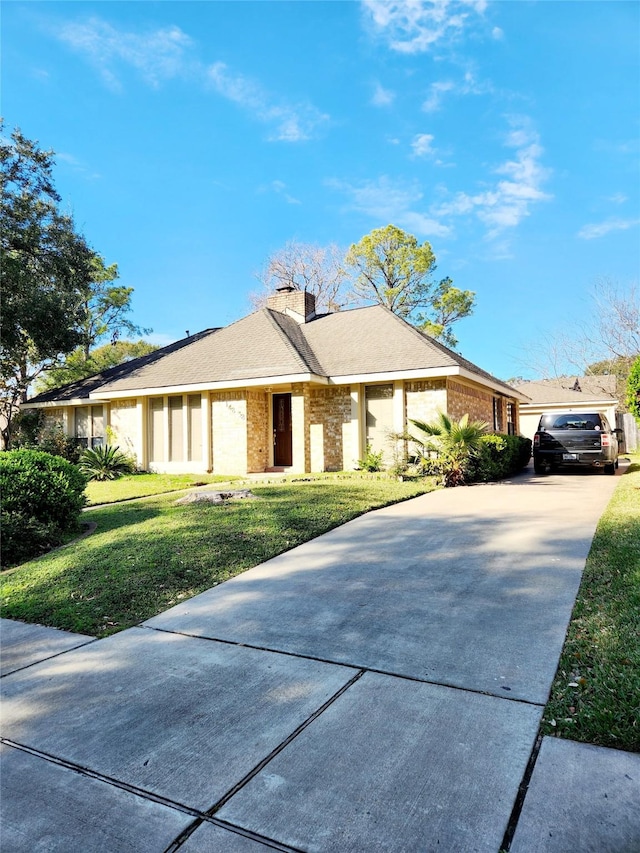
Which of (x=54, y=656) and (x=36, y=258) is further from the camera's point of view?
(x=36, y=258)

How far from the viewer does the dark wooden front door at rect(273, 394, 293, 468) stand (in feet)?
51.7

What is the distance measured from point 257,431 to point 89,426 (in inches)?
296

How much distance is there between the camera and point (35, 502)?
22.0 feet

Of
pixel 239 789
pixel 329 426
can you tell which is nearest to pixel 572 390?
pixel 329 426

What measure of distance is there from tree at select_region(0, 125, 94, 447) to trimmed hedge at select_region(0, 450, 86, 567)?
13492mm

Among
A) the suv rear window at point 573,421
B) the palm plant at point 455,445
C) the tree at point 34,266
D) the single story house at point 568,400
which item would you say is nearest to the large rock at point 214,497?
the palm plant at point 455,445

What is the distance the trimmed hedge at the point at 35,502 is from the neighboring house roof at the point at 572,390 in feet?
80.0

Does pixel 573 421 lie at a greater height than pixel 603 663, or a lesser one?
greater

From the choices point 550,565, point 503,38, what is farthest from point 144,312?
point 550,565

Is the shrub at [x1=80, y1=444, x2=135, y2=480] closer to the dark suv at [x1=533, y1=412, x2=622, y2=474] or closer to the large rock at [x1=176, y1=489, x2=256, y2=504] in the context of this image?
the large rock at [x1=176, y1=489, x2=256, y2=504]

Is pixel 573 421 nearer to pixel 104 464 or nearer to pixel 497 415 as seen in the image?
pixel 497 415

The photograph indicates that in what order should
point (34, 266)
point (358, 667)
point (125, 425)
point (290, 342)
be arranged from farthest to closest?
point (34, 266) → point (125, 425) → point (290, 342) → point (358, 667)

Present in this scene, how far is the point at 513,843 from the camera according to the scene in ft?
5.52

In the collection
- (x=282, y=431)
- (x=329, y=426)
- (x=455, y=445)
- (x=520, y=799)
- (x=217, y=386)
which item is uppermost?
(x=217, y=386)
